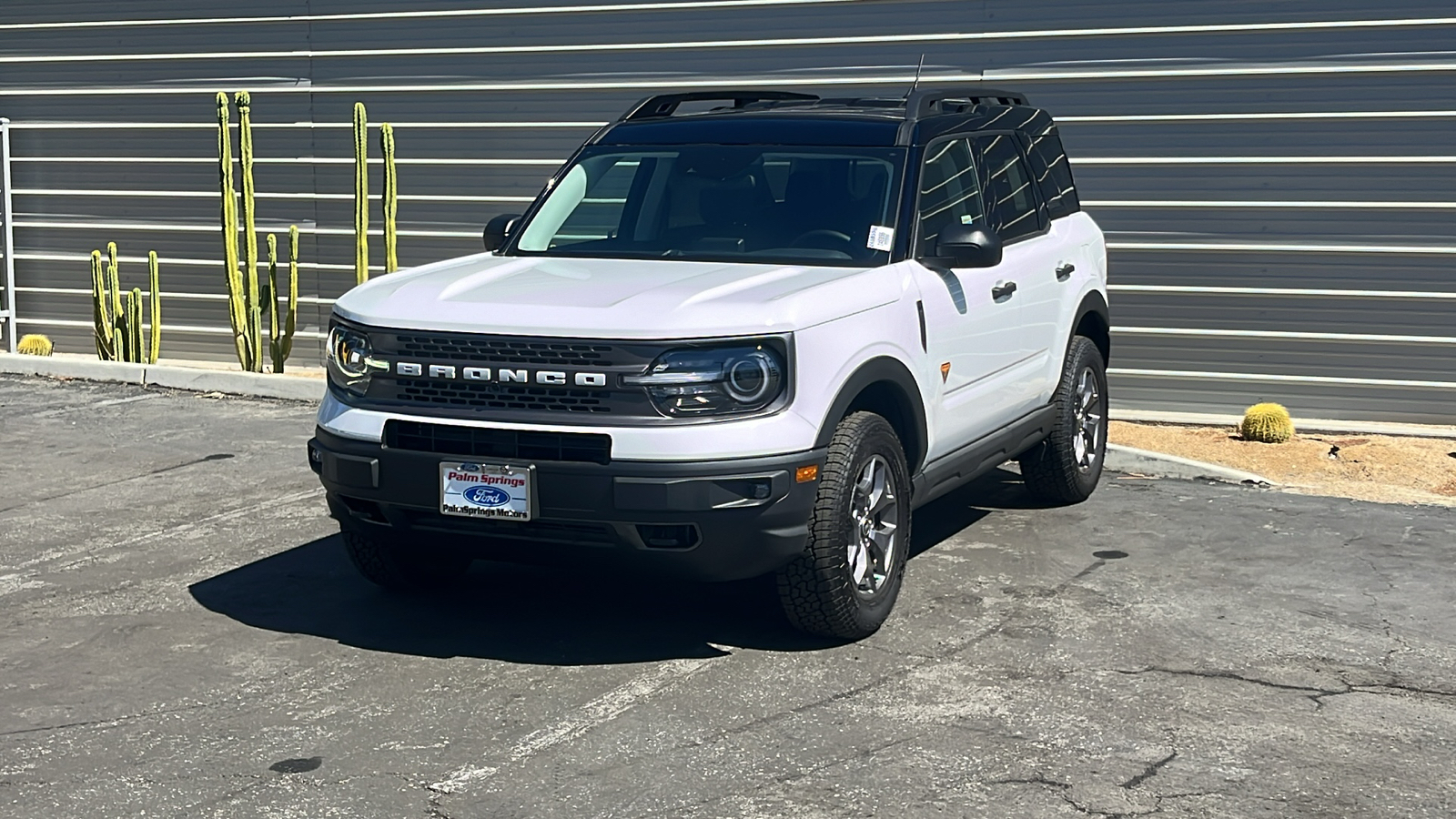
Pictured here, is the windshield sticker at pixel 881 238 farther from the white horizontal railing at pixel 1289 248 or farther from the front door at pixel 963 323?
the white horizontal railing at pixel 1289 248

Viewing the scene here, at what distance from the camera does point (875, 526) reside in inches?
245

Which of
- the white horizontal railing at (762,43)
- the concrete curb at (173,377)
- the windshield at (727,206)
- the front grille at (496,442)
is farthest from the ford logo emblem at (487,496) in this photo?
the white horizontal railing at (762,43)

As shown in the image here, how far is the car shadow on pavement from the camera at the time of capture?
19.9 feet

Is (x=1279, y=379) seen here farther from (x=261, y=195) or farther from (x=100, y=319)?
(x=100, y=319)

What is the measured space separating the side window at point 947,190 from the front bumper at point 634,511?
59.4 inches

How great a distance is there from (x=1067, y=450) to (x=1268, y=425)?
3.08m

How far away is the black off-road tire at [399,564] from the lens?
21.3 ft

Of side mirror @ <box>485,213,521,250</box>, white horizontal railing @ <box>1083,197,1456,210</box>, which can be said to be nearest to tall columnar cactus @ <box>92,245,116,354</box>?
side mirror @ <box>485,213,521,250</box>

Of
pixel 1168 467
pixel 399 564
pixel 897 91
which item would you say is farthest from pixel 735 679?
pixel 897 91

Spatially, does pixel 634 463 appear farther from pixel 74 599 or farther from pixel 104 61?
pixel 104 61

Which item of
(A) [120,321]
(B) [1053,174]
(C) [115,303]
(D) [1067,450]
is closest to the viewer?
(D) [1067,450]

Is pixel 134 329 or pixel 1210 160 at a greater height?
pixel 1210 160

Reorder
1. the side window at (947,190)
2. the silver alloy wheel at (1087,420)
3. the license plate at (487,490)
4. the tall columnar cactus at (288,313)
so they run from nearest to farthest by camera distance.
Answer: the license plate at (487,490)
the side window at (947,190)
the silver alloy wheel at (1087,420)
the tall columnar cactus at (288,313)

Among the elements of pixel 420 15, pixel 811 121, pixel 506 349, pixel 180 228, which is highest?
pixel 420 15
